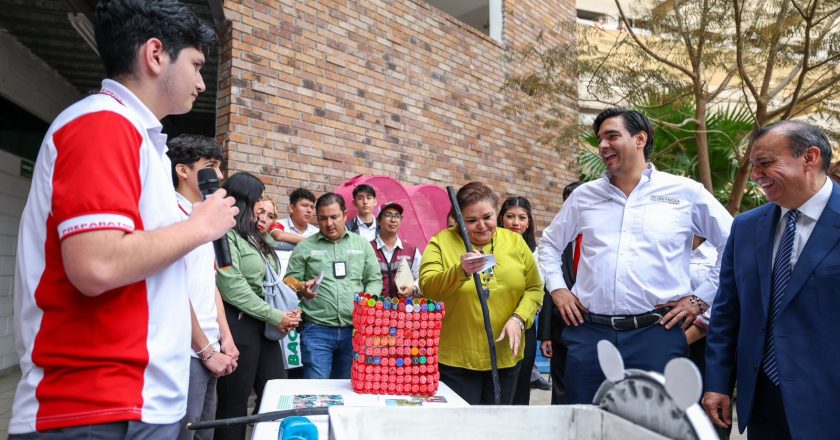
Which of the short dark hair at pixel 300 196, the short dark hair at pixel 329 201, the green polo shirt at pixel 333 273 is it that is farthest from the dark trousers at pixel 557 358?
the short dark hair at pixel 300 196

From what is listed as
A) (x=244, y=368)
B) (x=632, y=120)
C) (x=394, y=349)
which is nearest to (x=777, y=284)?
(x=632, y=120)

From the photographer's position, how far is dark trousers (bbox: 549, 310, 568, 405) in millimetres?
3756

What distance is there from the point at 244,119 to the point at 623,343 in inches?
145

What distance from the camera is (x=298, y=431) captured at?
1331 mm

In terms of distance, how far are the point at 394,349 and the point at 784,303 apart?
1.26 meters

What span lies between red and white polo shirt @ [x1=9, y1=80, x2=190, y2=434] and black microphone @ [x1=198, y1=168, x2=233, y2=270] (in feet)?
1.67

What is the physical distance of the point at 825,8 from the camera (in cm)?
615

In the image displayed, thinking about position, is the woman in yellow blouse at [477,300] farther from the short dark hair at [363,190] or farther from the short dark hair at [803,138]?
the short dark hair at [363,190]

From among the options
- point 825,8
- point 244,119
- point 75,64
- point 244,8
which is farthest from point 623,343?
point 75,64

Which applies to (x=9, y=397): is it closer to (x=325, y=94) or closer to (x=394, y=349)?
(x=325, y=94)

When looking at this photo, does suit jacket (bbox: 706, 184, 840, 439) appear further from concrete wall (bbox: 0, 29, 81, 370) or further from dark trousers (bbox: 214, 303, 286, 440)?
concrete wall (bbox: 0, 29, 81, 370)

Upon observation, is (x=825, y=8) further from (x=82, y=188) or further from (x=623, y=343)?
(x=82, y=188)

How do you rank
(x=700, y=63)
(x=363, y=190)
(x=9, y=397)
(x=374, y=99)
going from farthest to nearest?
(x=700, y=63), (x=374, y=99), (x=9, y=397), (x=363, y=190)

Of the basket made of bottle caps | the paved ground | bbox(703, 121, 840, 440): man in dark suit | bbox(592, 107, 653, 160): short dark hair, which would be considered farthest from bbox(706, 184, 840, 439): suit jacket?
the paved ground
